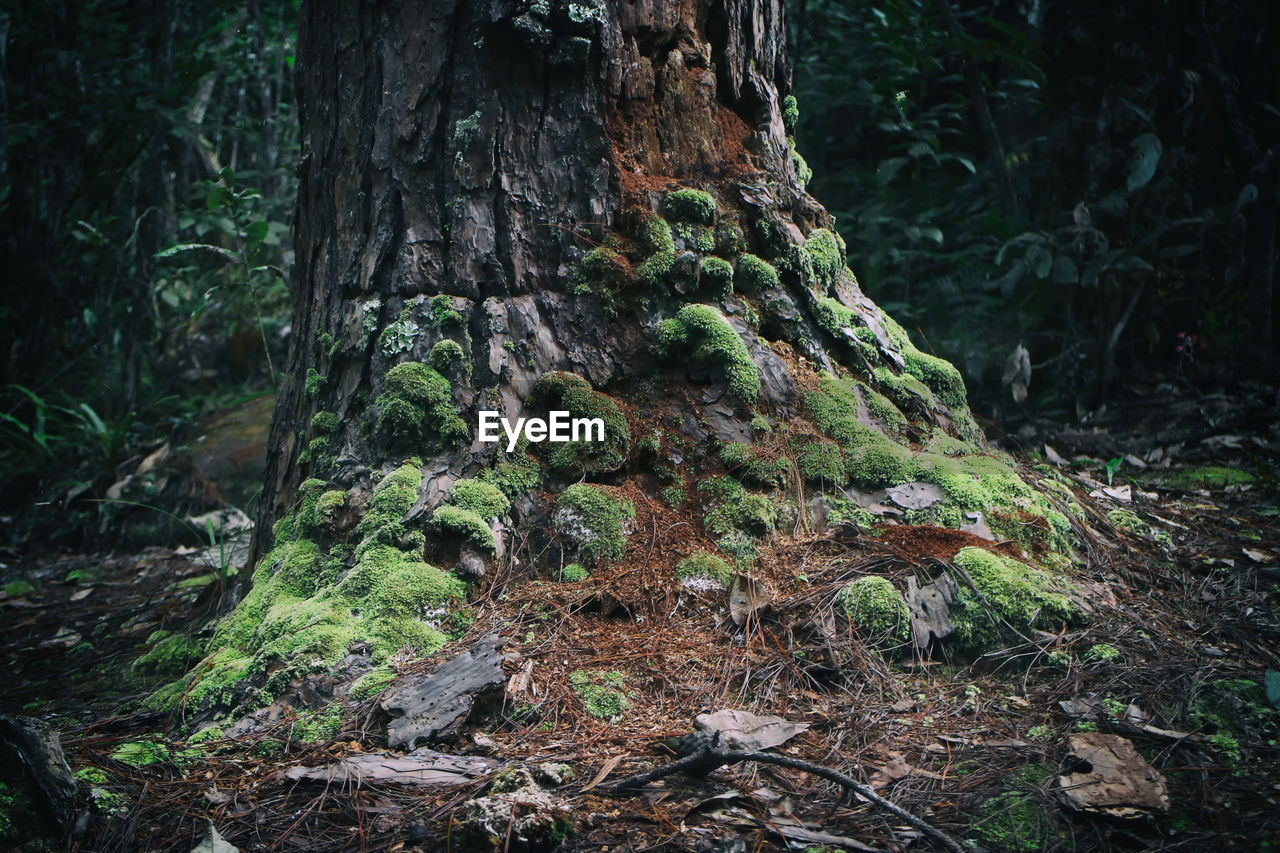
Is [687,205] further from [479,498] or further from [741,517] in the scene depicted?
[479,498]

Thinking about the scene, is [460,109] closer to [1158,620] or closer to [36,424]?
[1158,620]

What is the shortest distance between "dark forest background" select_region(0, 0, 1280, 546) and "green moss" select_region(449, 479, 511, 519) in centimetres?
284

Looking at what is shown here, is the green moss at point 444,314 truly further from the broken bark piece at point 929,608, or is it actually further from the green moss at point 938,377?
the green moss at point 938,377

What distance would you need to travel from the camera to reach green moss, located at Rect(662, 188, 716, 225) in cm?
326

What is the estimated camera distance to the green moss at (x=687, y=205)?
10.7 feet

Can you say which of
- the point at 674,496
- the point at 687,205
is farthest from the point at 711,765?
the point at 687,205

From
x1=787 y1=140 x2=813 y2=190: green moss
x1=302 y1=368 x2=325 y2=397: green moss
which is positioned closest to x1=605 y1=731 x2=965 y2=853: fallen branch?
x1=302 y1=368 x2=325 y2=397: green moss

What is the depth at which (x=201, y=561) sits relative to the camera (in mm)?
5145

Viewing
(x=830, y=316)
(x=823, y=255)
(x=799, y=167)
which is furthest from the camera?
(x=799, y=167)

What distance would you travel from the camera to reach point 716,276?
10.7ft

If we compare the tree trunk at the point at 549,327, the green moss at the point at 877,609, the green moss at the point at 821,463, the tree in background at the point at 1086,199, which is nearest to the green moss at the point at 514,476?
the tree trunk at the point at 549,327

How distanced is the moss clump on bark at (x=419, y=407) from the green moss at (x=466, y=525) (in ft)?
0.97

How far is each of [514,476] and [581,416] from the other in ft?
1.09

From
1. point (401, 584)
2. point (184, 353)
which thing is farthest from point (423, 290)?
point (184, 353)
